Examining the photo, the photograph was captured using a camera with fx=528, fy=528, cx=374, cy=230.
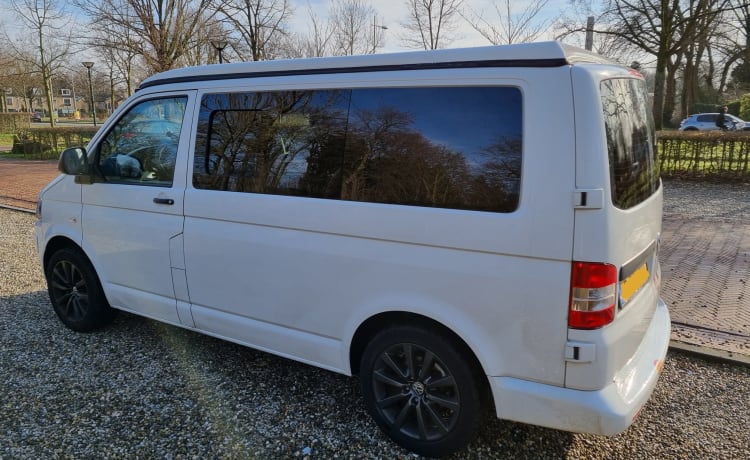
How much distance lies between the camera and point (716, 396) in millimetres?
3414

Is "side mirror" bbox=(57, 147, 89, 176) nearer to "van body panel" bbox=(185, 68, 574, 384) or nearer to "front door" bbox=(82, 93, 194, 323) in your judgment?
"front door" bbox=(82, 93, 194, 323)

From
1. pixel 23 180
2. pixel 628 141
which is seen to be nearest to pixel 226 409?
pixel 628 141

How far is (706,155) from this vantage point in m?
12.6

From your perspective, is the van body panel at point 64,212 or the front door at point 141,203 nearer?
the front door at point 141,203

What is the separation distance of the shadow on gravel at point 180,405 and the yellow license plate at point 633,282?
1.00 m

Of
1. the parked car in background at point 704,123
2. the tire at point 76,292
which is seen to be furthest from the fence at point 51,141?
the parked car in background at point 704,123

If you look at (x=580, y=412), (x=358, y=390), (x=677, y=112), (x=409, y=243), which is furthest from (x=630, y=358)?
(x=677, y=112)

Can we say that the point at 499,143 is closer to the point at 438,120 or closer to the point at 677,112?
the point at 438,120

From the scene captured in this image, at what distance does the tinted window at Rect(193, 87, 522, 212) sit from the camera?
2418mm

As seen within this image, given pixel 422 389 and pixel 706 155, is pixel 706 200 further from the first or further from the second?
pixel 422 389

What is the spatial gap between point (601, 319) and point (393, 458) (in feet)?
4.36

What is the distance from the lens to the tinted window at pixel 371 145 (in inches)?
95.2

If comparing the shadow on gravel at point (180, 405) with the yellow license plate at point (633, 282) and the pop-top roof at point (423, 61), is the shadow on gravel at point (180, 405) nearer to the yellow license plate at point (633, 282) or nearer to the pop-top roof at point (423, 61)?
the yellow license plate at point (633, 282)

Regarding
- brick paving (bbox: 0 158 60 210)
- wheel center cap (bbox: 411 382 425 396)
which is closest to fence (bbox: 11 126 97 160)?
brick paving (bbox: 0 158 60 210)
